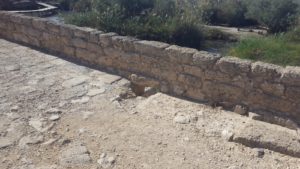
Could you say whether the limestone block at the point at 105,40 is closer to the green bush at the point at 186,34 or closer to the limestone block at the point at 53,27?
the limestone block at the point at 53,27

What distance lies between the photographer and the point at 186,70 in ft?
14.9

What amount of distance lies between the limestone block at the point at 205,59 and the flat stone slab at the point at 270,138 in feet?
2.93

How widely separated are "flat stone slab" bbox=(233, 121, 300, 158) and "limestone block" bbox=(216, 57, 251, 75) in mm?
650

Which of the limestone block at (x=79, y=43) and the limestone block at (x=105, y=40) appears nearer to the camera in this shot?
the limestone block at (x=105, y=40)

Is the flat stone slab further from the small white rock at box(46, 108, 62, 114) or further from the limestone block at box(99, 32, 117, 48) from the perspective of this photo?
the limestone block at box(99, 32, 117, 48)

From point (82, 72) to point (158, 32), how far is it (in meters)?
3.12

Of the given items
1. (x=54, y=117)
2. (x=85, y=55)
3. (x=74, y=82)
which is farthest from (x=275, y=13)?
(x=54, y=117)

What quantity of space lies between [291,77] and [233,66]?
654 millimetres

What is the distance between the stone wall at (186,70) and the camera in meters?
3.87

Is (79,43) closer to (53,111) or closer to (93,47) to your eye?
(93,47)

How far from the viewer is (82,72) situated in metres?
5.54

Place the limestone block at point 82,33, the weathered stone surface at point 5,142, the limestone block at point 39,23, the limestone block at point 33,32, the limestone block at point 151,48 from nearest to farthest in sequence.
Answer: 1. the weathered stone surface at point 5,142
2. the limestone block at point 151,48
3. the limestone block at point 82,33
4. the limestone block at point 39,23
5. the limestone block at point 33,32

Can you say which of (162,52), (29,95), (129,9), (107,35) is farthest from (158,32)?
(29,95)

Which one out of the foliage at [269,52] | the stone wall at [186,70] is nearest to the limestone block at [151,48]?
the stone wall at [186,70]
